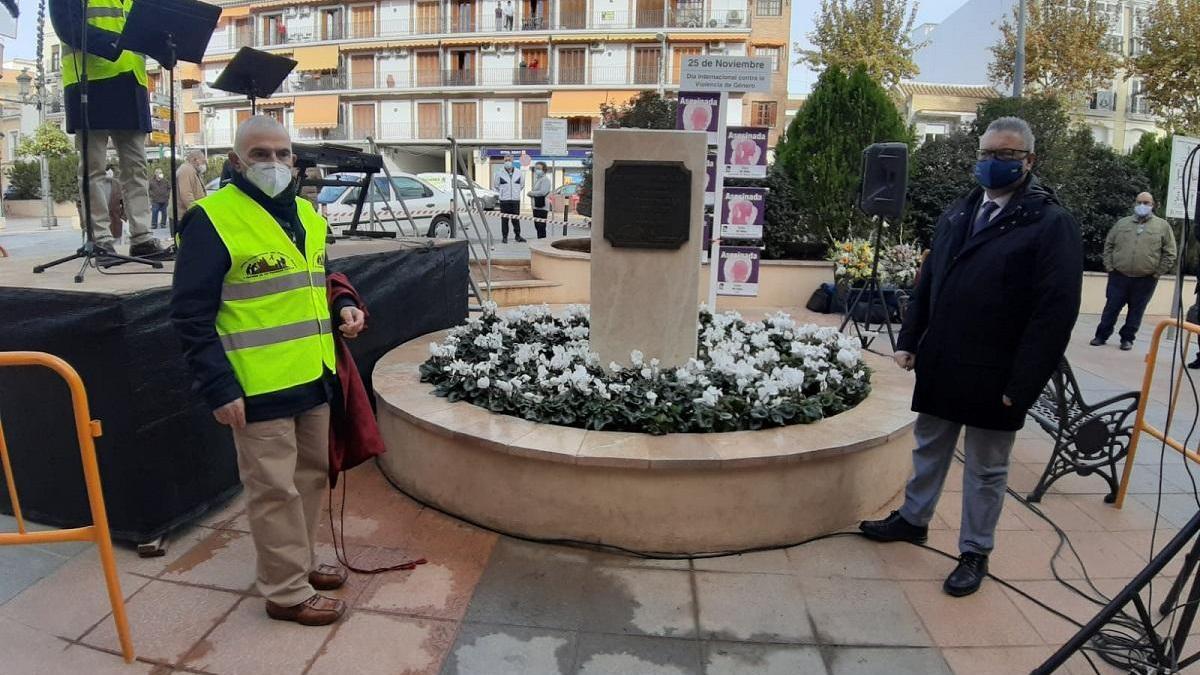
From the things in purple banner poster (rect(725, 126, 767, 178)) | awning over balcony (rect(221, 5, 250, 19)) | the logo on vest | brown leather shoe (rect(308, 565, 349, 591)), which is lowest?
brown leather shoe (rect(308, 565, 349, 591))

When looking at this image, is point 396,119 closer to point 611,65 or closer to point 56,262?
point 611,65

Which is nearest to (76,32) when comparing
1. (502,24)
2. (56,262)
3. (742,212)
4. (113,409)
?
(56,262)

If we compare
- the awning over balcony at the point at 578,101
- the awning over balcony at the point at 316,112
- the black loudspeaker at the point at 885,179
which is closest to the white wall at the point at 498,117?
the awning over balcony at the point at 578,101

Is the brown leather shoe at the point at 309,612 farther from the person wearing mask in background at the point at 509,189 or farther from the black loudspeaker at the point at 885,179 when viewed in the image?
the person wearing mask in background at the point at 509,189

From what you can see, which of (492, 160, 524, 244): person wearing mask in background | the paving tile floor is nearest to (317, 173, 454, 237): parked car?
(492, 160, 524, 244): person wearing mask in background

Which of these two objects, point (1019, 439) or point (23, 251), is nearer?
point (1019, 439)

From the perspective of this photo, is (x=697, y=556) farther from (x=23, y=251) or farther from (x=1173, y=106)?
(x=1173, y=106)

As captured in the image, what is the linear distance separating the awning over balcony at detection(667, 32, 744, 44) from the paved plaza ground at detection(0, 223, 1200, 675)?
42.7 m

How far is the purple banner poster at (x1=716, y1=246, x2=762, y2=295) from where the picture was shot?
8000 millimetres

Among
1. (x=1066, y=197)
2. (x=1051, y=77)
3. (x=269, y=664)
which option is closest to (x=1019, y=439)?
(x=269, y=664)

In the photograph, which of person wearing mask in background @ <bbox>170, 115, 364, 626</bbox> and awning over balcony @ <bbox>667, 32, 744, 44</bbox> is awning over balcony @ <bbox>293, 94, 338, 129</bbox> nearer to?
awning over balcony @ <bbox>667, 32, 744, 44</bbox>

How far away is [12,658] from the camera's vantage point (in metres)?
2.69

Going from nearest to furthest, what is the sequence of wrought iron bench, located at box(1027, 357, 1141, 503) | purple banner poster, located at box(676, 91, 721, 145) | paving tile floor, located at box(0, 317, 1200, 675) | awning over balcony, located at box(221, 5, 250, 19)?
1. paving tile floor, located at box(0, 317, 1200, 675)
2. wrought iron bench, located at box(1027, 357, 1141, 503)
3. purple banner poster, located at box(676, 91, 721, 145)
4. awning over balcony, located at box(221, 5, 250, 19)

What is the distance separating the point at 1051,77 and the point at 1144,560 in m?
29.5
